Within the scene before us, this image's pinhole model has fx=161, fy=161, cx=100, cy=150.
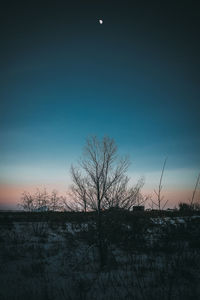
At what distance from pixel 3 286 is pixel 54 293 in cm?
126

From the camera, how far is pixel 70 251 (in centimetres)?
718

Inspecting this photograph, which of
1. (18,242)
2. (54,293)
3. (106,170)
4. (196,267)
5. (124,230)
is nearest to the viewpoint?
(54,293)

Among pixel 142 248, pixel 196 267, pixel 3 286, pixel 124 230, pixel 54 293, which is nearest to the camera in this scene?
pixel 54 293

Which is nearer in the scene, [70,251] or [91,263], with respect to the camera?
[91,263]

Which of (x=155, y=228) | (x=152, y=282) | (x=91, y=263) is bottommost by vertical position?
(x=155, y=228)

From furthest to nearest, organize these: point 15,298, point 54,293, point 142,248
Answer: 1. point 142,248
2. point 54,293
3. point 15,298

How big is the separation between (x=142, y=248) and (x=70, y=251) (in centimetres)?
354

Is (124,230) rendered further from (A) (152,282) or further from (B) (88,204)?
(A) (152,282)

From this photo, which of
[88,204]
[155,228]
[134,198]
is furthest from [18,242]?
[155,228]

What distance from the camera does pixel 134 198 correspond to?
17.6ft

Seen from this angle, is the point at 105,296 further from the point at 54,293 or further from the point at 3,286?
the point at 3,286

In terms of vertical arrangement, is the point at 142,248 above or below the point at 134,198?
below

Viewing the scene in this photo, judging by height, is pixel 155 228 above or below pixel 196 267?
below

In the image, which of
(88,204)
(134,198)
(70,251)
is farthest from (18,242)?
(134,198)
